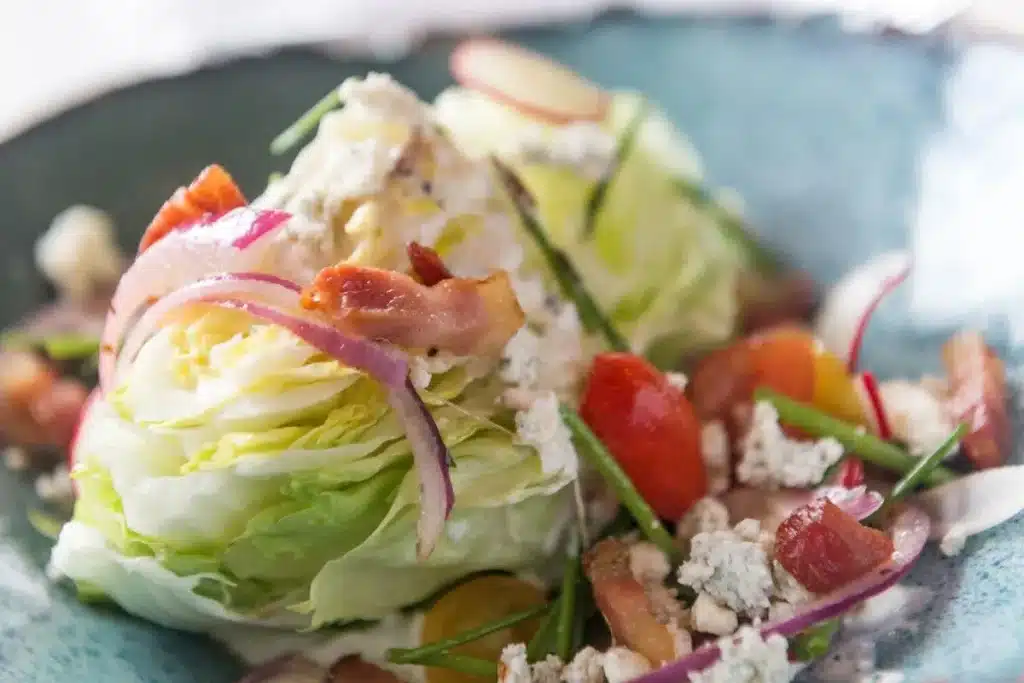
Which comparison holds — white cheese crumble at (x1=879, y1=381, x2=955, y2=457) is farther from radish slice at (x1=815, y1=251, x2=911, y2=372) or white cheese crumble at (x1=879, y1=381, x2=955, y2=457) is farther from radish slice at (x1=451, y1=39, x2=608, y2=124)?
radish slice at (x1=451, y1=39, x2=608, y2=124)

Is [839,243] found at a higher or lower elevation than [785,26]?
lower

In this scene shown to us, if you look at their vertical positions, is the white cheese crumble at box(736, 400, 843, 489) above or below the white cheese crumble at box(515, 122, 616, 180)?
below

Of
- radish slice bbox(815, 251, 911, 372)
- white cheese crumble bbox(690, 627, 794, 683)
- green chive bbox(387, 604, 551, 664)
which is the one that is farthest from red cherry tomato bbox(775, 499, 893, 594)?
radish slice bbox(815, 251, 911, 372)

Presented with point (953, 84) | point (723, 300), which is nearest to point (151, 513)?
point (723, 300)

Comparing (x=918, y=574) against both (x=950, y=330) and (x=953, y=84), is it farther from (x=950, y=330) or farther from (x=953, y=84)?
(x=953, y=84)

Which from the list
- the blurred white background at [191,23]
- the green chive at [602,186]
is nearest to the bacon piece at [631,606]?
the green chive at [602,186]
